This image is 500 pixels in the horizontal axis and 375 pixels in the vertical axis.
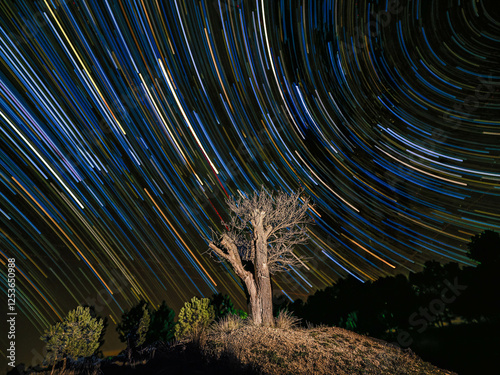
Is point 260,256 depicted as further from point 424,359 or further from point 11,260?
point 11,260

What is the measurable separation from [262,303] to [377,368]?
15.5 feet

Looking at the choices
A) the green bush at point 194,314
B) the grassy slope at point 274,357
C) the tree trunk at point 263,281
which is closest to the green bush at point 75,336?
the green bush at point 194,314

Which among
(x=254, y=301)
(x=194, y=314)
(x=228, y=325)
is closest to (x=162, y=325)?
(x=194, y=314)

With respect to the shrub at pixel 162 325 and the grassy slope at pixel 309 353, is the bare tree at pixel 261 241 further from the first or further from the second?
the shrub at pixel 162 325

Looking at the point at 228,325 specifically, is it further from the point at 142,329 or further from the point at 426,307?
the point at 142,329

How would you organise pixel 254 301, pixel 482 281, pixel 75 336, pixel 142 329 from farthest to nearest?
pixel 142 329 < pixel 75 336 < pixel 482 281 < pixel 254 301

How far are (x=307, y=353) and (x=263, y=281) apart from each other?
3.70 metres

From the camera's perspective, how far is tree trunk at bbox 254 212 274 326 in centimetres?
1080

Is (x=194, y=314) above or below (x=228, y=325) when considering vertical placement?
above

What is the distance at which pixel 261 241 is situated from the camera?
39.3 feet

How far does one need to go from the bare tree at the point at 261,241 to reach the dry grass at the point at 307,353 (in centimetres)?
177

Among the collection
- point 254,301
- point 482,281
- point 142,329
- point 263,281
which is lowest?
point 482,281

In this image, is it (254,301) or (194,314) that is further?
(194,314)

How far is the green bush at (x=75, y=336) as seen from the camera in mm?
14438
